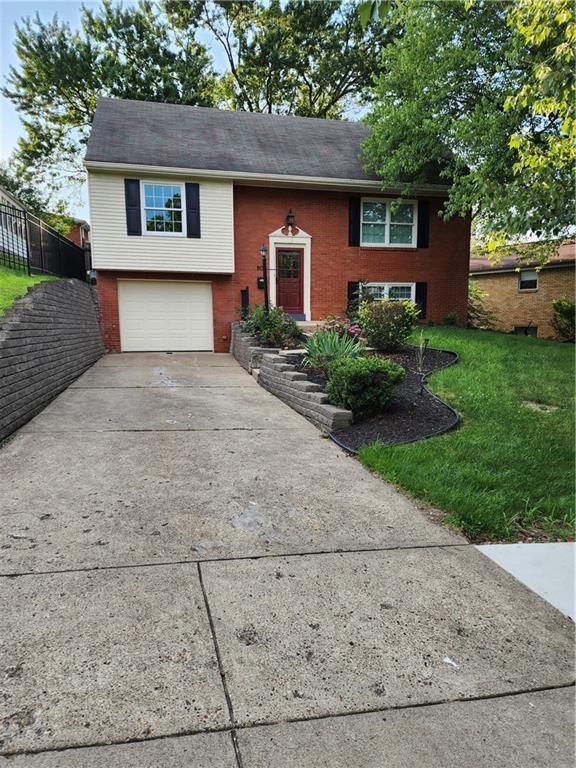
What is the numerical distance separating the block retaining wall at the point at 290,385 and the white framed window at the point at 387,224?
5.93 m

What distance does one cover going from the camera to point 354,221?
14641 millimetres

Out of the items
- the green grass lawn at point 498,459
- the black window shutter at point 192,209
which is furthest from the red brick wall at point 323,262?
the green grass lawn at point 498,459

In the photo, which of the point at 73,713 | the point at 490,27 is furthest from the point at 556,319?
the point at 73,713

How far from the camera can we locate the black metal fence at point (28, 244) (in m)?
10.5

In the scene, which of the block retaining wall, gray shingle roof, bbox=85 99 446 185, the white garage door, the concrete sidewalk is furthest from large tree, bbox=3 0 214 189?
the concrete sidewalk

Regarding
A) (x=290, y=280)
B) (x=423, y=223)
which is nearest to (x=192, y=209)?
(x=290, y=280)

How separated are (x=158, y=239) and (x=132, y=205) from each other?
3.52 feet

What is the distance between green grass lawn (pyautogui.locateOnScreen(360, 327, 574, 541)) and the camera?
3.81 m

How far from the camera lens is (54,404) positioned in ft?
22.5

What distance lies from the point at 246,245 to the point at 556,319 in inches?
478

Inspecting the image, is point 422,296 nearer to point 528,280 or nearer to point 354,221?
point 354,221

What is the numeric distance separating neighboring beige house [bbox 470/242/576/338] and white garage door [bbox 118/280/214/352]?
41.7 ft

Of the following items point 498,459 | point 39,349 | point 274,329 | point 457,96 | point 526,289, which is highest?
point 457,96

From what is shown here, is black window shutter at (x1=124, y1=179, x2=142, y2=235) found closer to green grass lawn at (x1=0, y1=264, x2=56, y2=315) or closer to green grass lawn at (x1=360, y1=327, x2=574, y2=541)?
green grass lawn at (x1=0, y1=264, x2=56, y2=315)
